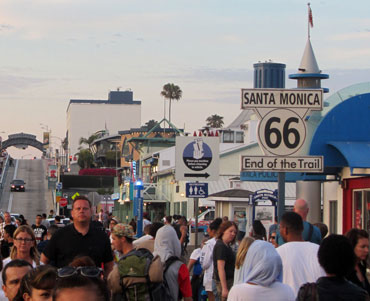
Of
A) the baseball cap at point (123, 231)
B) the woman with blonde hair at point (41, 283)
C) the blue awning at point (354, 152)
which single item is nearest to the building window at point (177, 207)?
the blue awning at point (354, 152)

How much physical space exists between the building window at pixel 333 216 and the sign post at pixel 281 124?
13243 mm

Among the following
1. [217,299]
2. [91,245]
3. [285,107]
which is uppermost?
[285,107]

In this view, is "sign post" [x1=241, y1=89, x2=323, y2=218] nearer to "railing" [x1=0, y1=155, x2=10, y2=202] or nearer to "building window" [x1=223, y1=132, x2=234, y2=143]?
"building window" [x1=223, y1=132, x2=234, y2=143]

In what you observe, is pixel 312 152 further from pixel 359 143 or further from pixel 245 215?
pixel 245 215

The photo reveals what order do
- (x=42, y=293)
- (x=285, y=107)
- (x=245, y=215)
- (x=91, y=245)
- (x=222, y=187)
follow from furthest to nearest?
(x=222, y=187), (x=245, y=215), (x=285, y=107), (x=91, y=245), (x=42, y=293)

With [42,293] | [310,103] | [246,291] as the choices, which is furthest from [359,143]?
[42,293]

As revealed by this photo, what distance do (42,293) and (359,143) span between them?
58.9 ft

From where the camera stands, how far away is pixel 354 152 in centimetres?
2195

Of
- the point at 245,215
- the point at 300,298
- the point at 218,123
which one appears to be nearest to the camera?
the point at 300,298

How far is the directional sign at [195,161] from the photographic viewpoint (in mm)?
23594

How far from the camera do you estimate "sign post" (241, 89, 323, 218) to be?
12.2m

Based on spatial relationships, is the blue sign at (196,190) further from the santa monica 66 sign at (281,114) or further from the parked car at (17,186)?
the parked car at (17,186)

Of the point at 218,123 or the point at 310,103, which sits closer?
the point at 310,103

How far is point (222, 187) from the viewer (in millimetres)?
59438
